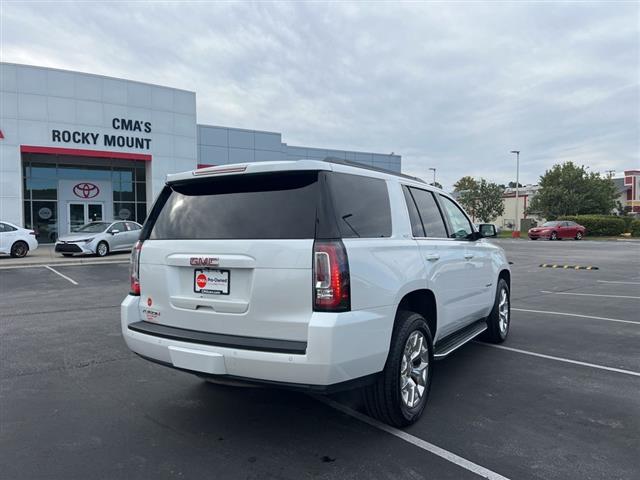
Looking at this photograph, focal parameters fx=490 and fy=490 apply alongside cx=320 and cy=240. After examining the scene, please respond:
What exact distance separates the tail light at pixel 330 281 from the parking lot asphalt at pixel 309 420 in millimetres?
1041

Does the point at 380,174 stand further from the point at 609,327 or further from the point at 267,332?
the point at 609,327

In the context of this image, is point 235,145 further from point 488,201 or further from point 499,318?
point 488,201

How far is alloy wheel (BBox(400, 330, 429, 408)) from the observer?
3709 mm

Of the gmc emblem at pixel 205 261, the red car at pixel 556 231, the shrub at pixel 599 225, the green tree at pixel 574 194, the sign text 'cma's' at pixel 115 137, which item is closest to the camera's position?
the gmc emblem at pixel 205 261

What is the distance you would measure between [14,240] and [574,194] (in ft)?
160

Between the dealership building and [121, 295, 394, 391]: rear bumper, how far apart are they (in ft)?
75.7

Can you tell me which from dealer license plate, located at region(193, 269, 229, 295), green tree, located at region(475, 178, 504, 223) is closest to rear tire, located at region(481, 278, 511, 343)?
dealer license plate, located at region(193, 269, 229, 295)

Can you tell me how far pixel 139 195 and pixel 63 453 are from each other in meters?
26.4

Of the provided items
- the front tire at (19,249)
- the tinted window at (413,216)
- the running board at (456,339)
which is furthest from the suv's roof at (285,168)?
the front tire at (19,249)

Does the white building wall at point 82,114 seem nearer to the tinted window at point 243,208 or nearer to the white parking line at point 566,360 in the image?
the tinted window at point 243,208

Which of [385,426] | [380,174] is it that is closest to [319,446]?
[385,426]

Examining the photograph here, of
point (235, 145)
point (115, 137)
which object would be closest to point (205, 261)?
point (115, 137)

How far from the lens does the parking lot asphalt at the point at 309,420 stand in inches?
124

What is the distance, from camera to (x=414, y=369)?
153 inches
